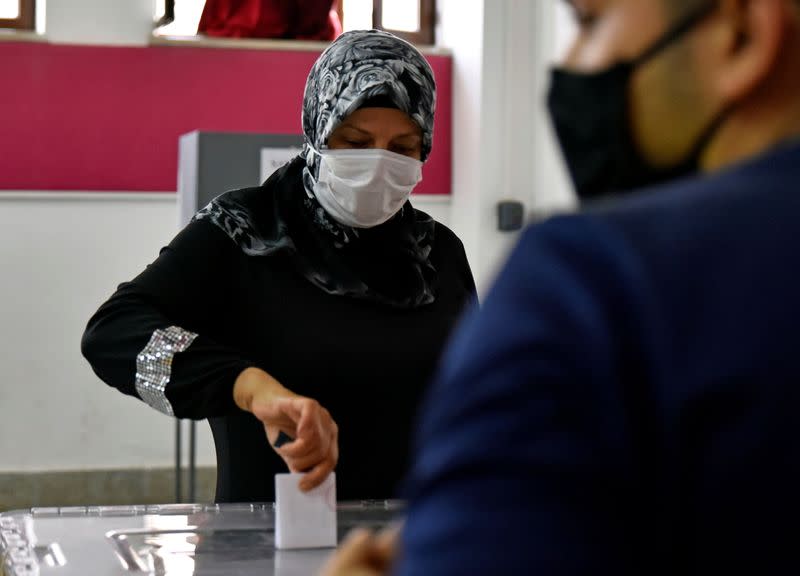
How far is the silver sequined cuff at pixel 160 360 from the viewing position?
1.71m

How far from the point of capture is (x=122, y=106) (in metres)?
5.19

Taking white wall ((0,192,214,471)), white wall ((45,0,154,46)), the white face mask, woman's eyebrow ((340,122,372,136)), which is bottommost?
white wall ((0,192,214,471))

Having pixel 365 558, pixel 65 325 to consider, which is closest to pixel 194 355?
pixel 365 558

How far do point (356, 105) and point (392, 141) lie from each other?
12 centimetres

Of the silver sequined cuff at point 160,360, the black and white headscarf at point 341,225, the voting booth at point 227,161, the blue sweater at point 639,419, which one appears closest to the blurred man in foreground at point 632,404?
the blue sweater at point 639,419

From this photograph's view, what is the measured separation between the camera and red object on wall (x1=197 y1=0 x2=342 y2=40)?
535cm

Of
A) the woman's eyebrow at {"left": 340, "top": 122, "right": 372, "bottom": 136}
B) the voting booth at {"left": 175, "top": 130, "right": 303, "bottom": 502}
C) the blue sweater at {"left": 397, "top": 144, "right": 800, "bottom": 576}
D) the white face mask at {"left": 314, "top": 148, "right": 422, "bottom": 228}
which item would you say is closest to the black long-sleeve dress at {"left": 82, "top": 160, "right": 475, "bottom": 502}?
the white face mask at {"left": 314, "top": 148, "right": 422, "bottom": 228}

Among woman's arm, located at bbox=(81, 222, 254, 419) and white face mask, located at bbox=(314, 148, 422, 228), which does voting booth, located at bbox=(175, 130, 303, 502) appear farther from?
woman's arm, located at bbox=(81, 222, 254, 419)

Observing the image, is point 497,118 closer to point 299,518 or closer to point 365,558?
point 299,518

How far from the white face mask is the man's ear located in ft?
4.74

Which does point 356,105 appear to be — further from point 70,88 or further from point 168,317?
point 70,88

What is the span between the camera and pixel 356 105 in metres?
1.91

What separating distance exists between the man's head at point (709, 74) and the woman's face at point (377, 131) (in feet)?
4.62

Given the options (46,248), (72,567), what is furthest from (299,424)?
(46,248)
